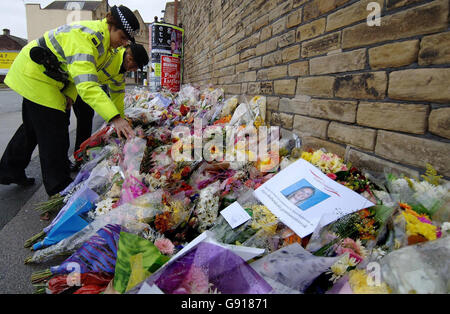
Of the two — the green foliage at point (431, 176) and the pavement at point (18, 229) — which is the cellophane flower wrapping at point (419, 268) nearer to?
the green foliage at point (431, 176)

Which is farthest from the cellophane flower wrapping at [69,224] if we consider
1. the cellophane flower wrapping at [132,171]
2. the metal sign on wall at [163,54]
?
the metal sign on wall at [163,54]

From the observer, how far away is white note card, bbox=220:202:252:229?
1.22 metres

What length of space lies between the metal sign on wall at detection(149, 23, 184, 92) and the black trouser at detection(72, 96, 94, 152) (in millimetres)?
3452

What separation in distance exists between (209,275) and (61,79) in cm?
195

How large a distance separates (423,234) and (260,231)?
23.7 inches

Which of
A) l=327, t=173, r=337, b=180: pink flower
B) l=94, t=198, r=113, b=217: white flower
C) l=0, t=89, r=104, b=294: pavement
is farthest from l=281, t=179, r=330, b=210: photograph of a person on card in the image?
l=0, t=89, r=104, b=294: pavement

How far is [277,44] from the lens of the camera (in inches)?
87.4

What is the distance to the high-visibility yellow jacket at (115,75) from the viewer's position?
243 centimetres

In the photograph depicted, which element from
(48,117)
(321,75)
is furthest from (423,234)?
(48,117)

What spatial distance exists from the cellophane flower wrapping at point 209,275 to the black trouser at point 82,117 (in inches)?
109

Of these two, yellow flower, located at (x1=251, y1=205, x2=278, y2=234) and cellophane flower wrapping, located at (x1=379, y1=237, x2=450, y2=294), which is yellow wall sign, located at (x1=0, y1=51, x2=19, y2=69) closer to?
yellow flower, located at (x1=251, y1=205, x2=278, y2=234)

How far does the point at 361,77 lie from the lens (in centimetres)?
139
